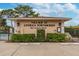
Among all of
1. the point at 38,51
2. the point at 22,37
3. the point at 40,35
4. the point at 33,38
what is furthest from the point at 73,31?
the point at 38,51

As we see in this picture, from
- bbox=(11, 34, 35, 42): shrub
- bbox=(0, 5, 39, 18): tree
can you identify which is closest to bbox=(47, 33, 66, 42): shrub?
bbox=(11, 34, 35, 42): shrub

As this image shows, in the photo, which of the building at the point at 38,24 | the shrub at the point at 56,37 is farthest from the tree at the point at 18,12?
the shrub at the point at 56,37

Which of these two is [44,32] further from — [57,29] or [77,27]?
[77,27]

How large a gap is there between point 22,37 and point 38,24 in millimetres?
2428

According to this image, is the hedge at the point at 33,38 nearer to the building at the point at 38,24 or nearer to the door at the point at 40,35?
the door at the point at 40,35

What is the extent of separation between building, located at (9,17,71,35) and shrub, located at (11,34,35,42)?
1007 millimetres

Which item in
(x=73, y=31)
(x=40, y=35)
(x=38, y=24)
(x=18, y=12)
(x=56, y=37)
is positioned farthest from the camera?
(x=18, y=12)

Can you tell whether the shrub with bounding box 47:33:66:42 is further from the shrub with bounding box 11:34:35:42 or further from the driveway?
the driveway

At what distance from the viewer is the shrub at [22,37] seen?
1069 inches

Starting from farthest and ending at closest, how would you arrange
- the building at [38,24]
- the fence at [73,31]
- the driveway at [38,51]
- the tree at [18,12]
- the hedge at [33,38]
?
the tree at [18,12] < the fence at [73,31] < the building at [38,24] < the hedge at [33,38] < the driveway at [38,51]

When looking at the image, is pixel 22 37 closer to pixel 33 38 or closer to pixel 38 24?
pixel 33 38

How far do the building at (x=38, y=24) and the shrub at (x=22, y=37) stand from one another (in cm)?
101

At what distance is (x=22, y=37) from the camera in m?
27.3

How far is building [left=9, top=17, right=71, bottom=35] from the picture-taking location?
1107 inches
